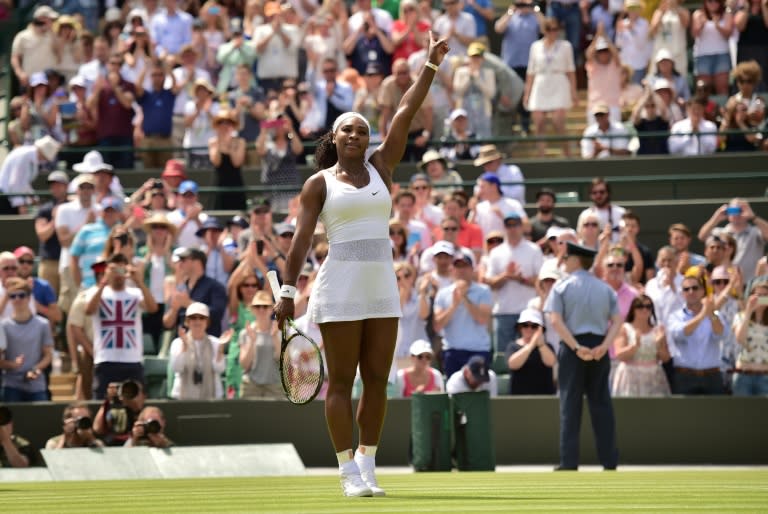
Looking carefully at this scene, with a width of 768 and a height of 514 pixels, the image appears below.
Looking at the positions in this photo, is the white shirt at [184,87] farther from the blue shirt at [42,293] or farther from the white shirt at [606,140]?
the white shirt at [606,140]

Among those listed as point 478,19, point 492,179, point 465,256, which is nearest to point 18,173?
point 492,179

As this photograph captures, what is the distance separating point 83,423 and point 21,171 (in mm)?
7630

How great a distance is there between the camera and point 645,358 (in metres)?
16.4

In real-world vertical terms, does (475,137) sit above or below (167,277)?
above

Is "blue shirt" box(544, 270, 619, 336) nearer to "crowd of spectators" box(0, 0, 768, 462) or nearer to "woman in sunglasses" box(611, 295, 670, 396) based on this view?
"crowd of spectators" box(0, 0, 768, 462)

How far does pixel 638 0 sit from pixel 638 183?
3.07 metres

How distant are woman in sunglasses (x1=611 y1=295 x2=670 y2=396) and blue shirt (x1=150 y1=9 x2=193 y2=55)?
9964 millimetres

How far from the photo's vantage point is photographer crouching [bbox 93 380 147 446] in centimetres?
1544

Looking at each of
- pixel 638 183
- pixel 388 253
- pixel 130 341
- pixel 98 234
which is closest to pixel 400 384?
pixel 130 341

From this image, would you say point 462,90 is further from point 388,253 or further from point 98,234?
point 388,253

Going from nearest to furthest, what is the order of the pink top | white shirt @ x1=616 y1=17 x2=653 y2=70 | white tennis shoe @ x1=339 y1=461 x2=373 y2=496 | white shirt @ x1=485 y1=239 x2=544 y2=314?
white tennis shoe @ x1=339 y1=461 x2=373 y2=496, white shirt @ x1=485 y1=239 x2=544 y2=314, the pink top, white shirt @ x1=616 y1=17 x2=653 y2=70

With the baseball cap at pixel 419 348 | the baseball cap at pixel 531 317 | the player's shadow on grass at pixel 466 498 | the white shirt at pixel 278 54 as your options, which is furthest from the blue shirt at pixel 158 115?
the player's shadow on grass at pixel 466 498

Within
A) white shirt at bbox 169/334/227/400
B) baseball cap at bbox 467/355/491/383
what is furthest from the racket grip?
white shirt at bbox 169/334/227/400

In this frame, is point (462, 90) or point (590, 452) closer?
point (590, 452)
